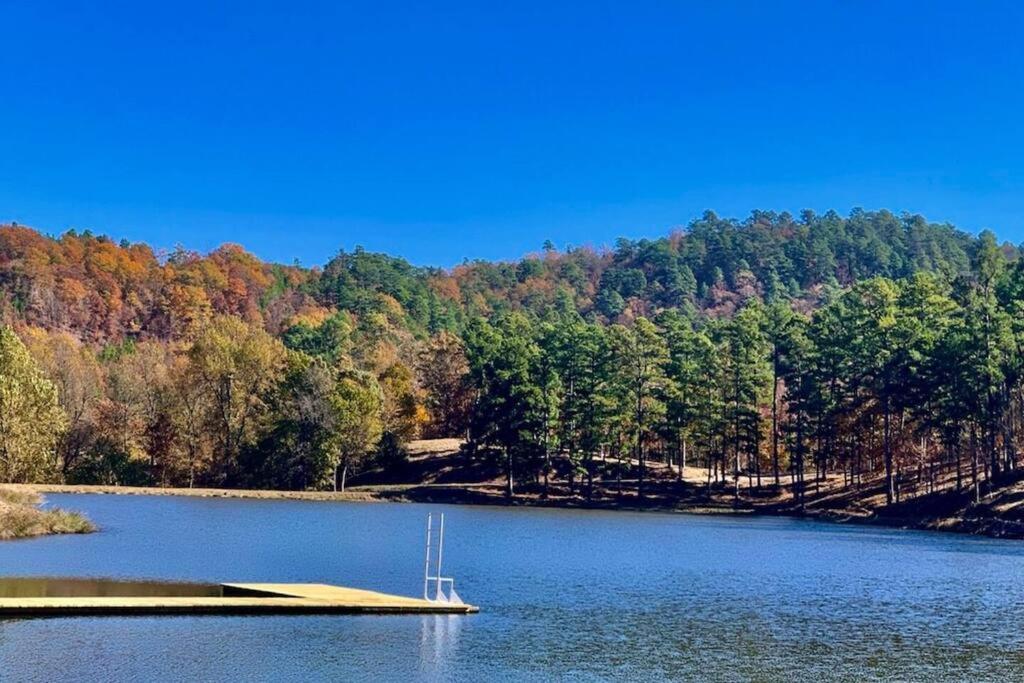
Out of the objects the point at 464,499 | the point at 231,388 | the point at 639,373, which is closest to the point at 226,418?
the point at 231,388

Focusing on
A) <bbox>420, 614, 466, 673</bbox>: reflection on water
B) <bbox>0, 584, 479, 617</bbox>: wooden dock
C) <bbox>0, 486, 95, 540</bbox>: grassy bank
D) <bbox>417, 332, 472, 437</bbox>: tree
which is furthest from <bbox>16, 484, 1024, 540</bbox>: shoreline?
<bbox>420, 614, 466, 673</bbox>: reflection on water

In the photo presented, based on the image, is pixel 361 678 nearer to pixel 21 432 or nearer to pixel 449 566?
pixel 449 566

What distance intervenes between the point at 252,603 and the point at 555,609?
32.7 feet

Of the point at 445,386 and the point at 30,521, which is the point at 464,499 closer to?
the point at 445,386

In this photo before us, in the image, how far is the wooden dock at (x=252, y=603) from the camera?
105 feet

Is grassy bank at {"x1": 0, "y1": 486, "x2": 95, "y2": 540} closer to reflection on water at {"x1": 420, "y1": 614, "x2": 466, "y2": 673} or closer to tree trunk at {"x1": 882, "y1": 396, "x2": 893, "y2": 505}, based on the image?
reflection on water at {"x1": 420, "y1": 614, "x2": 466, "y2": 673}

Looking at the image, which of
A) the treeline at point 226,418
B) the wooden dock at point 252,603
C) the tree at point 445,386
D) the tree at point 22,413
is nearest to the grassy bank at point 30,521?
the wooden dock at point 252,603

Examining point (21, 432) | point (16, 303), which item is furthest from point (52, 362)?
point (16, 303)

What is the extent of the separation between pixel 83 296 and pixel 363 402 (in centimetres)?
8845

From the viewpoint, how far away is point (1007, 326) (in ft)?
279

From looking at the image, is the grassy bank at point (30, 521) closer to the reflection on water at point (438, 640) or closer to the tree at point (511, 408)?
the reflection on water at point (438, 640)

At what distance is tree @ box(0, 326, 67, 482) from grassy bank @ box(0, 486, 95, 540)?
26.5 m

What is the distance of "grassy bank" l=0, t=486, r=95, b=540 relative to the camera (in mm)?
52463

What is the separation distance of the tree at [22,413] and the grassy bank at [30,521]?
86.8ft
